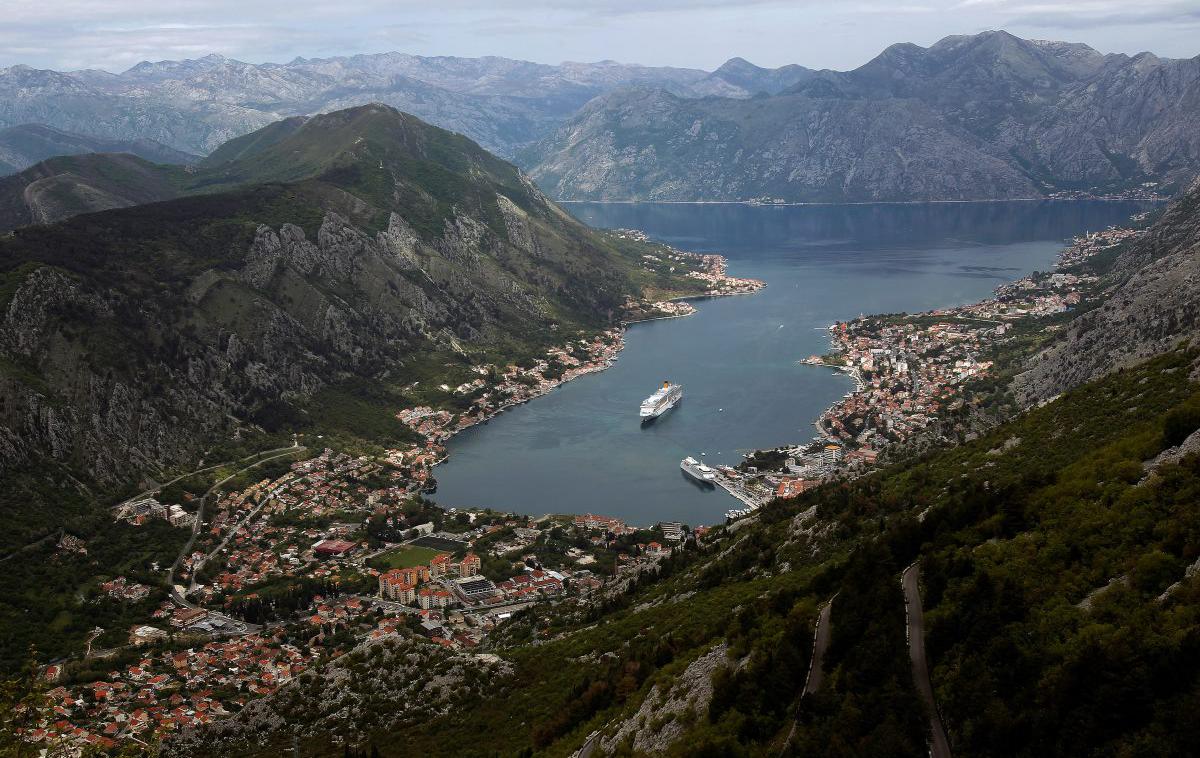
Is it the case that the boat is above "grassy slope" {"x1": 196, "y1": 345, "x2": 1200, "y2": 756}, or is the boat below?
below

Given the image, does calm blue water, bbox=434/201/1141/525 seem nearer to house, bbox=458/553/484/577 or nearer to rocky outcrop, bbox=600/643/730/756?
house, bbox=458/553/484/577

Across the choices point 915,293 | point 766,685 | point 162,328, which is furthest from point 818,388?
point 766,685

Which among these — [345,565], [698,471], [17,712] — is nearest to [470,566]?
[345,565]

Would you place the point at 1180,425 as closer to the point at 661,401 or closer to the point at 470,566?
the point at 470,566

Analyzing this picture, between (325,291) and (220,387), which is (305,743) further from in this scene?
(325,291)

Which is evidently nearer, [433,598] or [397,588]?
[433,598]

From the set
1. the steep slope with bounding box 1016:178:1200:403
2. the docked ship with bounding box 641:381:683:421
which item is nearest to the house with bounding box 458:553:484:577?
the docked ship with bounding box 641:381:683:421
